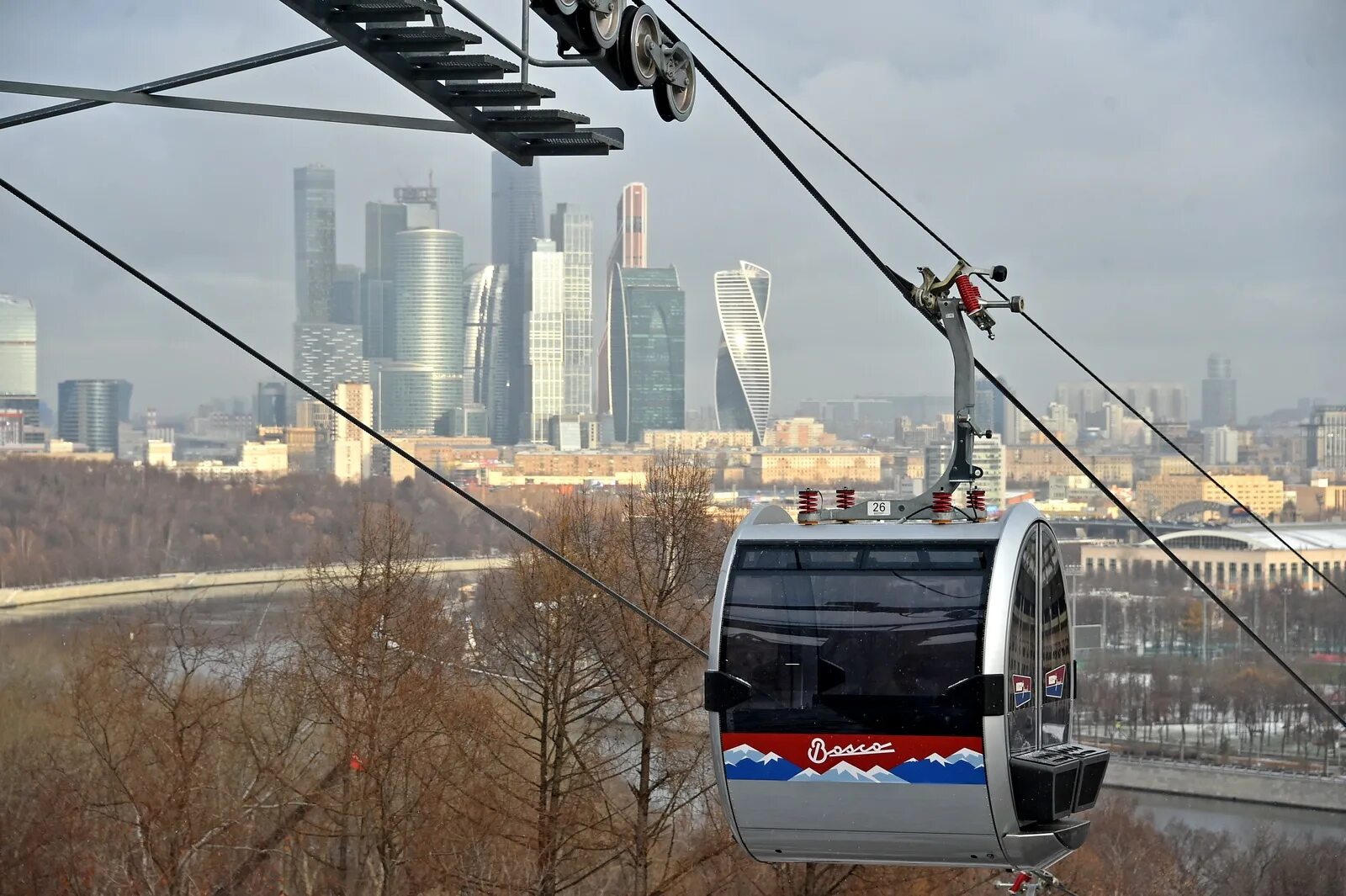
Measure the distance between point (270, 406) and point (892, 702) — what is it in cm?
9647

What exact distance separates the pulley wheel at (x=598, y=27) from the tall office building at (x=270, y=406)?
307ft

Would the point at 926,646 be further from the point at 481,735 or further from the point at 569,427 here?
the point at 569,427

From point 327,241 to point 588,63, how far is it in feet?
498

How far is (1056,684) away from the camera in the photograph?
20.2 feet

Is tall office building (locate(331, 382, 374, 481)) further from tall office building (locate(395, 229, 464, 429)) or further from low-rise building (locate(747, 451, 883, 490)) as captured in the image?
tall office building (locate(395, 229, 464, 429))

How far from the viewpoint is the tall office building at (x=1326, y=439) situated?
348 feet

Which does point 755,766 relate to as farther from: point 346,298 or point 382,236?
point 382,236

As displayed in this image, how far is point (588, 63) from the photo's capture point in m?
3.87

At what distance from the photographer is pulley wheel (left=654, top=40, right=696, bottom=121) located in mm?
4406

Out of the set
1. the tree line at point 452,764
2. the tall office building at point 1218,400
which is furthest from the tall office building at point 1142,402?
the tree line at point 452,764

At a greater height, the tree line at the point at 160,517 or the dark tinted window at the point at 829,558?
the dark tinted window at the point at 829,558

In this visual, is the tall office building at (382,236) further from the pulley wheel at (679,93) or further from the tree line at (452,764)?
the pulley wheel at (679,93)

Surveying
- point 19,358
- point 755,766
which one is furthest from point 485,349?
point 755,766

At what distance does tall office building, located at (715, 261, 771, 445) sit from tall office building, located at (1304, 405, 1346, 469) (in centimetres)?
4753
